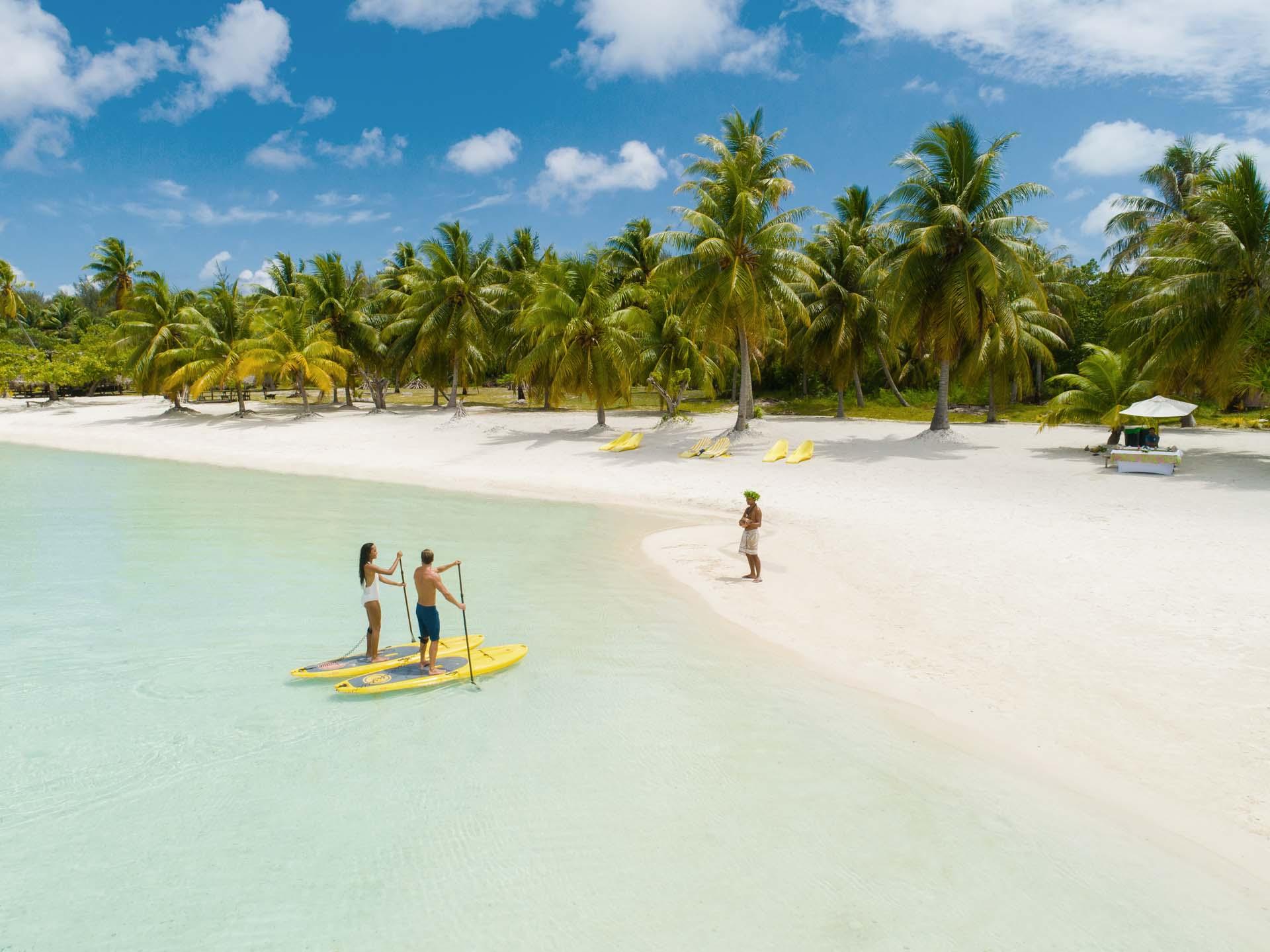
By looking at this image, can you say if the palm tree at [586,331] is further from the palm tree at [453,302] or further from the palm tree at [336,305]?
the palm tree at [336,305]

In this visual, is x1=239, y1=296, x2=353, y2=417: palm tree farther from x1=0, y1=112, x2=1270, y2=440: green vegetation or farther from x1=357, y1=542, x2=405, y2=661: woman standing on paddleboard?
x1=357, y1=542, x2=405, y2=661: woman standing on paddleboard

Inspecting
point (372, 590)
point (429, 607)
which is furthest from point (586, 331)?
point (429, 607)

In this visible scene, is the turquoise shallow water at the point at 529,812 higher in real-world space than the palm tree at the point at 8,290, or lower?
lower

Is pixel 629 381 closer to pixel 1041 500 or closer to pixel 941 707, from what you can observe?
pixel 1041 500

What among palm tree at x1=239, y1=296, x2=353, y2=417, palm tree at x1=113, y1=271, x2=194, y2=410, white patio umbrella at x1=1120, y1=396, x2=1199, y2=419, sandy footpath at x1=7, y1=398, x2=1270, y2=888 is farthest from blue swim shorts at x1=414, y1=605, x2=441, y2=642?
palm tree at x1=113, y1=271, x2=194, y2=410

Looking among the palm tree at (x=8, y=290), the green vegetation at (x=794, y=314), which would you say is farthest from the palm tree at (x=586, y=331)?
the palm tree at (x=8, y=290)

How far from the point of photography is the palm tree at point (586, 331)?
88.1 feet

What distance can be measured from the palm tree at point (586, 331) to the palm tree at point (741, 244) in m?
3.20

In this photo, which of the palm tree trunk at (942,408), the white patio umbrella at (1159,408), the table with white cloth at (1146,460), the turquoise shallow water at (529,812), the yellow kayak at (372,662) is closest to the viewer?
the turquoise shallow water at (529,812)

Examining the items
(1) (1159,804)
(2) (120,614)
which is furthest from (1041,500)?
(2) (120,614)

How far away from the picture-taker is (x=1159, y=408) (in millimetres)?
17719

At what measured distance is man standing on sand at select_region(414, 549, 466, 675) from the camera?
305 inches

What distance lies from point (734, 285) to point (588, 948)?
20632 millimetres

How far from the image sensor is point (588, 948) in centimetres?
455
